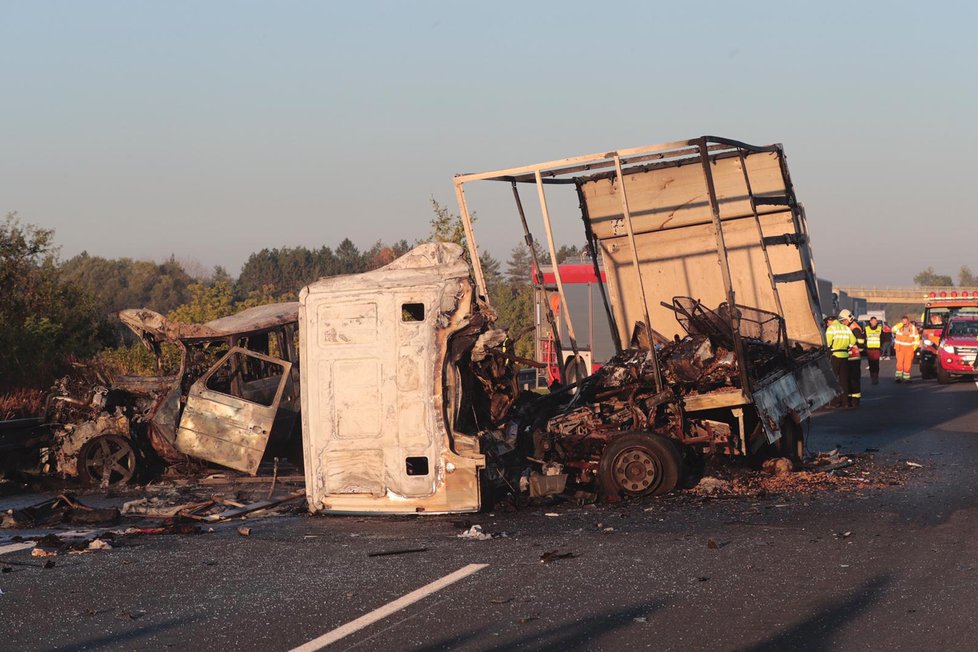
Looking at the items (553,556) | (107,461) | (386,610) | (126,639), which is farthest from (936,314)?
(126,639)

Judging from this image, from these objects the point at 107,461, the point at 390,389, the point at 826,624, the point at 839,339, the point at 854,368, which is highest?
the point at 390,389

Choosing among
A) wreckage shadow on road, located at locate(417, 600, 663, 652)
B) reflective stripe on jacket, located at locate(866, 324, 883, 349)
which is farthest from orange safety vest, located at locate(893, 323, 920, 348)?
wreckage shadow on road, located at locate(417, 600, 663, 652)

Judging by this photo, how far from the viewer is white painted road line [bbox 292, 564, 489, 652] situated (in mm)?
5751

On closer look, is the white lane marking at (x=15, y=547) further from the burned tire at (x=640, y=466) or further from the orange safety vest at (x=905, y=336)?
the orange safety vest at (x=905, y=336)

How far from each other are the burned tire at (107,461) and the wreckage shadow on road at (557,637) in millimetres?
8175

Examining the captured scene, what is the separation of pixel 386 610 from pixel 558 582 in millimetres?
1174

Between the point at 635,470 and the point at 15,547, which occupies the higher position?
the point at 15,547

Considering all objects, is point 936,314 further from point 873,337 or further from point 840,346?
point 840,346

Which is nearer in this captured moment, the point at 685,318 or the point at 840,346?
the point at 685,318

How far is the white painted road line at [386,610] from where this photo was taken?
5751mm

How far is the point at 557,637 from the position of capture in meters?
5.76

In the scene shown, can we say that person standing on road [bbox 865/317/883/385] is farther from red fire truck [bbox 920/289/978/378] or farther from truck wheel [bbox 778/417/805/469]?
truck wheel [bbox 778/417/805/469]

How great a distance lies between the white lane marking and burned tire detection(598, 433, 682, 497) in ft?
16.0

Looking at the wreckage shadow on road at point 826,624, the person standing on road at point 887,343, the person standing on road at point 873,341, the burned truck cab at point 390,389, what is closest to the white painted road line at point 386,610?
the wreckage shadow on road at point 826,624
